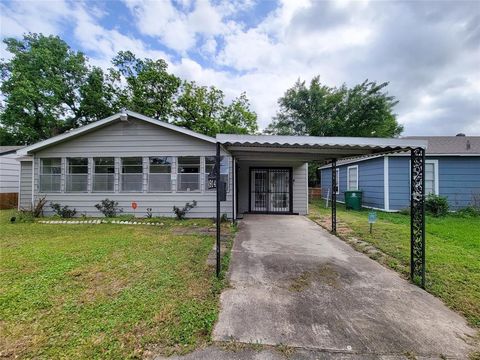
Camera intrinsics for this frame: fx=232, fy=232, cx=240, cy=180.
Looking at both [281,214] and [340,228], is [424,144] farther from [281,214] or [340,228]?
[281,214]

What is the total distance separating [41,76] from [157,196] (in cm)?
1700

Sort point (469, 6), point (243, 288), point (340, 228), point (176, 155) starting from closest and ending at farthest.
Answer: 1. point (243, 288)
2. point (469, 6)
3. point (340, 228)
4. point (176, 155)

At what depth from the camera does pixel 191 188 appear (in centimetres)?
873

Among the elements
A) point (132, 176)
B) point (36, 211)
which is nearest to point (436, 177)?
point (132, 176)

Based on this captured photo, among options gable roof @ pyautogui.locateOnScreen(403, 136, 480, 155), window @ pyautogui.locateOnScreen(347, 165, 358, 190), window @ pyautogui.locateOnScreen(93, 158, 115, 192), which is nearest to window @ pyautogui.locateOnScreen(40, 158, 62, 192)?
window @ pyautogui.locateOnScreen(93, 158, 115, 192)

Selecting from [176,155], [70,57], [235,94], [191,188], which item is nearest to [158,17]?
[176,155]

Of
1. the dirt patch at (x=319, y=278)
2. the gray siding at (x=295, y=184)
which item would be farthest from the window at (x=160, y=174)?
the dirt patch at (x=319, y=278)

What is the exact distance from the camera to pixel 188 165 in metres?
8.70

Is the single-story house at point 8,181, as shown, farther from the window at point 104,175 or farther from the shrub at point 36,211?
the window at point 104,175

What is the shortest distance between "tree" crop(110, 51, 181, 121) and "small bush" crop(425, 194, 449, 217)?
1889 cm

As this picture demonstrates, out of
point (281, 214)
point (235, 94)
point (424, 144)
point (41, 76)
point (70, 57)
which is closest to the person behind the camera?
point (424, 144)

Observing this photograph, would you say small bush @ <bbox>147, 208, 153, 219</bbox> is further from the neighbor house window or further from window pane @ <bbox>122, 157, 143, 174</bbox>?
the neighbor house window

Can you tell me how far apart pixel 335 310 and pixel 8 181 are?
54.1ft

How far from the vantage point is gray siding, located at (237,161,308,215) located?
1058 centimetres
